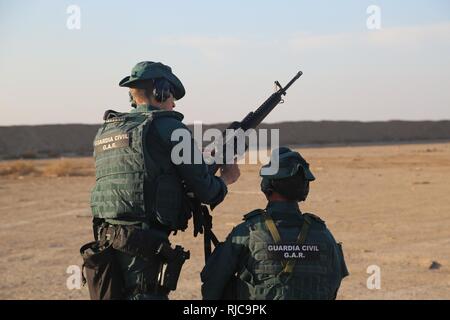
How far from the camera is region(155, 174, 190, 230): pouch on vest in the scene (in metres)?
4.19

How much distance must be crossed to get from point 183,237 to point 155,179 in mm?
8929

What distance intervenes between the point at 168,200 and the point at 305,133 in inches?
3830

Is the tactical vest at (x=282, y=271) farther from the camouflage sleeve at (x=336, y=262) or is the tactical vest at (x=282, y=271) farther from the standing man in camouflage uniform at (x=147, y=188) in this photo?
the standing man in camouflage uniform at (x=147, y=188)

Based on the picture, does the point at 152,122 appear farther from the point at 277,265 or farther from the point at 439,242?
the point at 439,242

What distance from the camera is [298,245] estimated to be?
3.88 meters

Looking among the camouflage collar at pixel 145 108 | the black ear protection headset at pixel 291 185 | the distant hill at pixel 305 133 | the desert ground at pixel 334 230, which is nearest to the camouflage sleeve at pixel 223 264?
the black ear protection headset at pixel 291 185

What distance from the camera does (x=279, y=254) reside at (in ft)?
12.7

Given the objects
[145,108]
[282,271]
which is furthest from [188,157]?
[282,271]

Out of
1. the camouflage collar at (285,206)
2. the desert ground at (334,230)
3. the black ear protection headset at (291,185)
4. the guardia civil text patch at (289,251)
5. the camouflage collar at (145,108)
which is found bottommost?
the desert ground at (334,230)

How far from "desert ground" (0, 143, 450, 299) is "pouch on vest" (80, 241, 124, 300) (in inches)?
182

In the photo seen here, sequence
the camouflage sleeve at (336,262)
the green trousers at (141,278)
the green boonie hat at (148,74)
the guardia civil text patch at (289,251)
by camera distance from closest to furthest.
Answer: the guardia civil text patch at (289,251)
the camouflage sleeve at (336,262)
the green trousers at (141,278)
the green boonie hat at (148,74)

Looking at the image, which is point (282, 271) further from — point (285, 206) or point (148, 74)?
point (148, 74)

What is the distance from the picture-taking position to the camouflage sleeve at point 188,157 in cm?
419

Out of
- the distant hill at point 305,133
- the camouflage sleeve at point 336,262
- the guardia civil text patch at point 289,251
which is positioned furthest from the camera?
the distant hill at point 305,133
